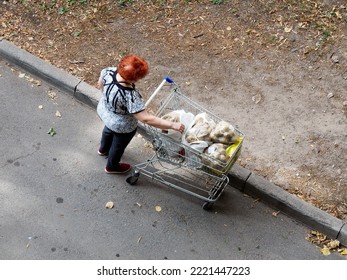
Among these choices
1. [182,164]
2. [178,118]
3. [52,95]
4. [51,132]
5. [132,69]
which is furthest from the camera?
[52,95]

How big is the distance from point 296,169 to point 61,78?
331cm

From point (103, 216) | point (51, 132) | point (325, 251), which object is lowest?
point (103, 216)

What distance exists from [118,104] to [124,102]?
0.25ft

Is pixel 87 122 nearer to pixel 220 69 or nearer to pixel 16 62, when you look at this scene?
pixel 16 62

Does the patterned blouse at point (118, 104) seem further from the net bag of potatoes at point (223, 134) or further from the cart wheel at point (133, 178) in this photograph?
the net bag of potatoes at point (223, 134)

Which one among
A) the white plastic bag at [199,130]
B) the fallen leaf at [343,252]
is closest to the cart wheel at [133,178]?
the white plastic bag at [199,130]

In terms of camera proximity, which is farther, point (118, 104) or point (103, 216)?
point (103, 216)

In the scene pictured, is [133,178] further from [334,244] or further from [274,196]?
[334,244]

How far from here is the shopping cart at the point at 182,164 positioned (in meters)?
5.25

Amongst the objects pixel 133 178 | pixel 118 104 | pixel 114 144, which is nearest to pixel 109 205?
pixel 133 178

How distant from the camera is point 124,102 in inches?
201

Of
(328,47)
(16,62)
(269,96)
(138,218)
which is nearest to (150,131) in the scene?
(138,218)

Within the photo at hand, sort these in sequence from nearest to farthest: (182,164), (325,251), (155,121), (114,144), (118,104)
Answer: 1. (155,121)
2. (118,104)
3. (182,164)
4. (325,251)
5. (114,144)

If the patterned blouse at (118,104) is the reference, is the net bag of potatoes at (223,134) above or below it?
above
